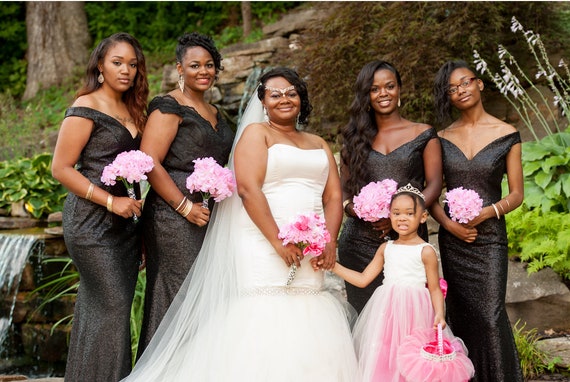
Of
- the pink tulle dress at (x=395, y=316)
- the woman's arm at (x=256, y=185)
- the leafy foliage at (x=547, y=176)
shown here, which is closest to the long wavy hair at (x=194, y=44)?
the woman's arm at (x=256, y=185)

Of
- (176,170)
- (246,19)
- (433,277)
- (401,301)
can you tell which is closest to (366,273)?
(401,301)

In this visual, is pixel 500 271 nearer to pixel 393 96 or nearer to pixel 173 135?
pixel 393 96

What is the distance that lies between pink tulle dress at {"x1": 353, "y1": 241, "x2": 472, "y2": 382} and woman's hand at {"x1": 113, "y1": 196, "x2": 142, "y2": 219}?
1.54m

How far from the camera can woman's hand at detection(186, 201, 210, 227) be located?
443cm

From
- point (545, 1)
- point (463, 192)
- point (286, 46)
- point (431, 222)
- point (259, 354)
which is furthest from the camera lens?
point (286, 46)

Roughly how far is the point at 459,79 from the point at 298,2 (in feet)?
33.3

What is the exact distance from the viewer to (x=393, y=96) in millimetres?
4730

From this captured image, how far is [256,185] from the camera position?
4.25 metres

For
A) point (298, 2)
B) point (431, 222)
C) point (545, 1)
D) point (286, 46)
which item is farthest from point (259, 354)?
point (298, 2)

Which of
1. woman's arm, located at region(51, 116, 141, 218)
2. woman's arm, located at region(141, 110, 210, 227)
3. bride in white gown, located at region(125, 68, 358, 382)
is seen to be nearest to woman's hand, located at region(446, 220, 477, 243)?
bride in white gown, located at region(125, 68, 358, 382)

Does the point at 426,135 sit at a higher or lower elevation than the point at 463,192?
higher

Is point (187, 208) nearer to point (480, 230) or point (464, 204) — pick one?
point (464, 204)

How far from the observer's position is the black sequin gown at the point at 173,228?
453 cm

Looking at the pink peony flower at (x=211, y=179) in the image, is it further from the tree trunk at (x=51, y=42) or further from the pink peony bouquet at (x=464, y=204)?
the tree trunk at (x=51, y=42)
